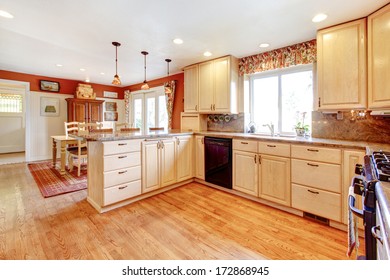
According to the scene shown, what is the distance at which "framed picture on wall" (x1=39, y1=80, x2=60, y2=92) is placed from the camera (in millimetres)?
5031

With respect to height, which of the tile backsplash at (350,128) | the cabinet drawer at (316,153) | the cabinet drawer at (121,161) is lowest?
the cabinet drawer at (121,161)

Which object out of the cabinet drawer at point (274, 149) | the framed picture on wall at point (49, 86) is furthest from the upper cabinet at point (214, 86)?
the framed picture on wall at point (49, 86)

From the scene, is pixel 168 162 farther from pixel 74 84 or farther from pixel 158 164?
pixel 74 84

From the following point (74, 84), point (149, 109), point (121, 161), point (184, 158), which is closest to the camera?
point (121, 161)

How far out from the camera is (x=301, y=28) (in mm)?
2311

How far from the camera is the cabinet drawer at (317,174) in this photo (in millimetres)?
1979

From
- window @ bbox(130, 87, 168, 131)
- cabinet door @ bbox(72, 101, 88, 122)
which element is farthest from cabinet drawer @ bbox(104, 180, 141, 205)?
cabinet door @ bbox(72, 101, 88, 122)

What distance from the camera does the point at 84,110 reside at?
5.36m

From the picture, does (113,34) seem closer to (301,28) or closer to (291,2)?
(291,2)

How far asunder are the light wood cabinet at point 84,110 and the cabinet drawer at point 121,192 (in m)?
3.78

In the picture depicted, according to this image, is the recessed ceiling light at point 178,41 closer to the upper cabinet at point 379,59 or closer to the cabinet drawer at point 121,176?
the cabinet drawer at point 121,176

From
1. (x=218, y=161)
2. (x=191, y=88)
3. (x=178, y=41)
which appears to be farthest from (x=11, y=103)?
(x=218, y=161)

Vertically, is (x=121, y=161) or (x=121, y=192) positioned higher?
(x=121, y=161)

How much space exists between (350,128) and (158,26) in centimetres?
270
